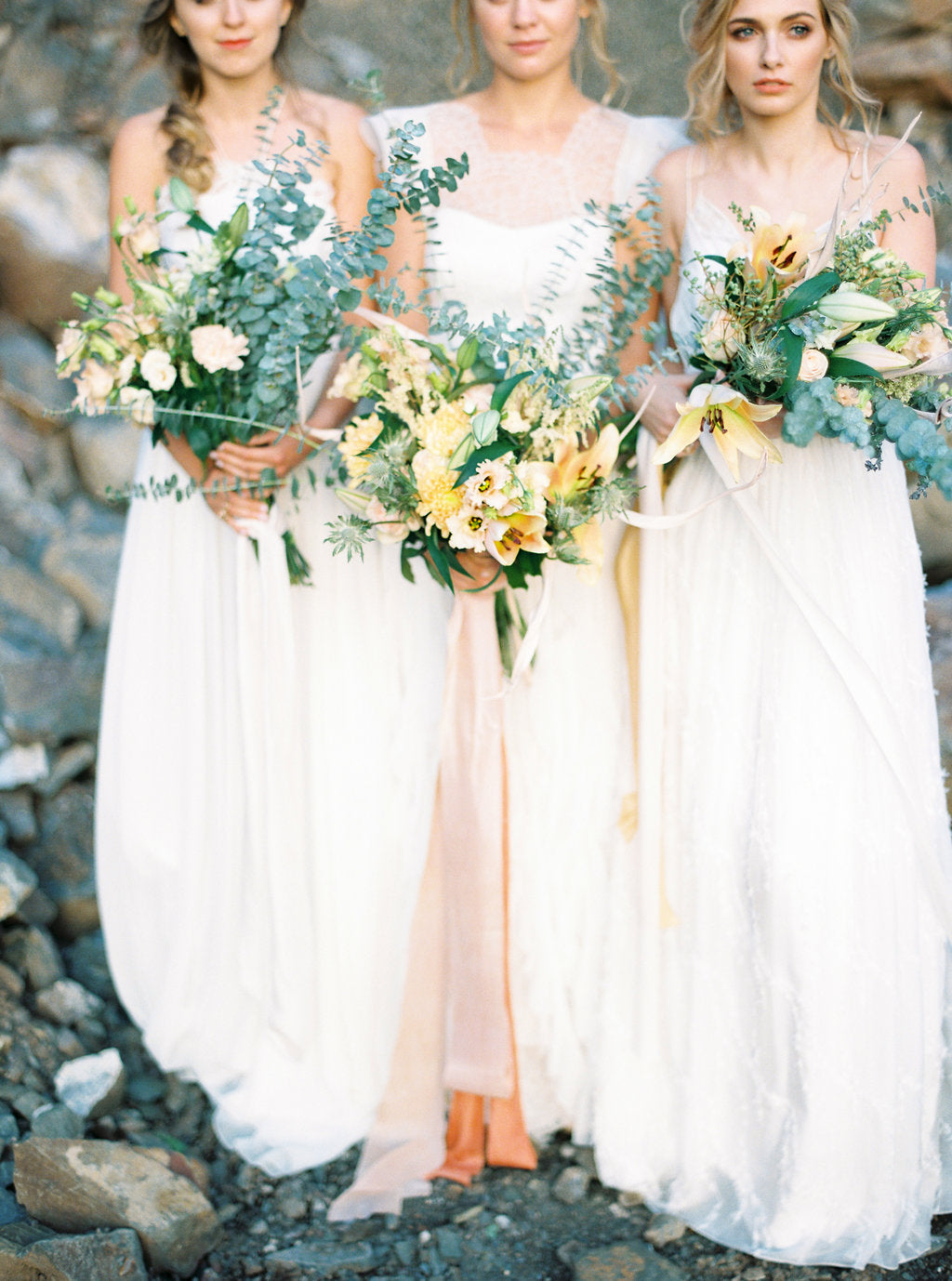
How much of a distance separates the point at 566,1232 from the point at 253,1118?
33.0 inches

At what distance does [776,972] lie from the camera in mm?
2412

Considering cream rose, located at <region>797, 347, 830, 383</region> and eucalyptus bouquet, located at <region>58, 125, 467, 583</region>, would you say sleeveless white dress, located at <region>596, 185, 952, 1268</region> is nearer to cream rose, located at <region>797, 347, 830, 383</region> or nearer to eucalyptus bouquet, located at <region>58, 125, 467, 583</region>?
cream rose, located at <region>797, 347, 830, 383</region>

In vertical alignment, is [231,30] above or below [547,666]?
above

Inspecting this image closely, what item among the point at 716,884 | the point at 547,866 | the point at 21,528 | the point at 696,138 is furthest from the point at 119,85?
the point at 716,884

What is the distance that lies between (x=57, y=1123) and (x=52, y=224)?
3.14m

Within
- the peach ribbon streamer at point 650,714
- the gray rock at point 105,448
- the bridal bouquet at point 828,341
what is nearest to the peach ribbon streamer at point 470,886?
the peach ribbon streamer at point 650,714

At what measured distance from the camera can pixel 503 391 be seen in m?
2.20

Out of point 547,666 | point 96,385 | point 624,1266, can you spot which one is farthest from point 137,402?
point 624,1266

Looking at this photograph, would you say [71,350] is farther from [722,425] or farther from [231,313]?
[722,425]

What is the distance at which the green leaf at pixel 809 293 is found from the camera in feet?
6.65

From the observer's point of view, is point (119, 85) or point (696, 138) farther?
point (119, 85)

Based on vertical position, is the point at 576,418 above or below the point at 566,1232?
above

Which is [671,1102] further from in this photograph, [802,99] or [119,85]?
[119,85]

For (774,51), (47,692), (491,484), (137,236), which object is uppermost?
(774,51)
